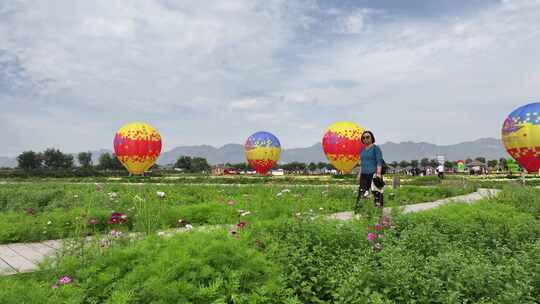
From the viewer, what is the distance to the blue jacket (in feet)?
33.4

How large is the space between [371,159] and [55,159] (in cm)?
10658

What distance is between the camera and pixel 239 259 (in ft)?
15.4

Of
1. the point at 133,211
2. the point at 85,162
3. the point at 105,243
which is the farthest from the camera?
the point at 85,162

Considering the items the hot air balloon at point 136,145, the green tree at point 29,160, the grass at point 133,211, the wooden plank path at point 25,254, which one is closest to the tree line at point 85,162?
the green tree at point 29,160

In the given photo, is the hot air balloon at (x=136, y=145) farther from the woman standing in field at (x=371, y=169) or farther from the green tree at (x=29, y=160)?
the green tree at (x=29, y=160)

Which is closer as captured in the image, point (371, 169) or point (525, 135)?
point (371, 169)

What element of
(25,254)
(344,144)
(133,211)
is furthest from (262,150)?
(25,254)

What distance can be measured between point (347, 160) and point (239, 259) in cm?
3645

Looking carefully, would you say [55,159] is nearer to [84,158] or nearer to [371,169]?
[84,158]

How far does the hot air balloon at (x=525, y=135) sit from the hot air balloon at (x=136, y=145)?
35.9 meters

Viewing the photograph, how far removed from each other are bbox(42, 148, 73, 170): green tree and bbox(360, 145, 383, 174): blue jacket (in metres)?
102

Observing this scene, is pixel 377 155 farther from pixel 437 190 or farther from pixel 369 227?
pixel 437 190

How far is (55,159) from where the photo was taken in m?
98.4

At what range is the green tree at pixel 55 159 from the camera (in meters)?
97.2
